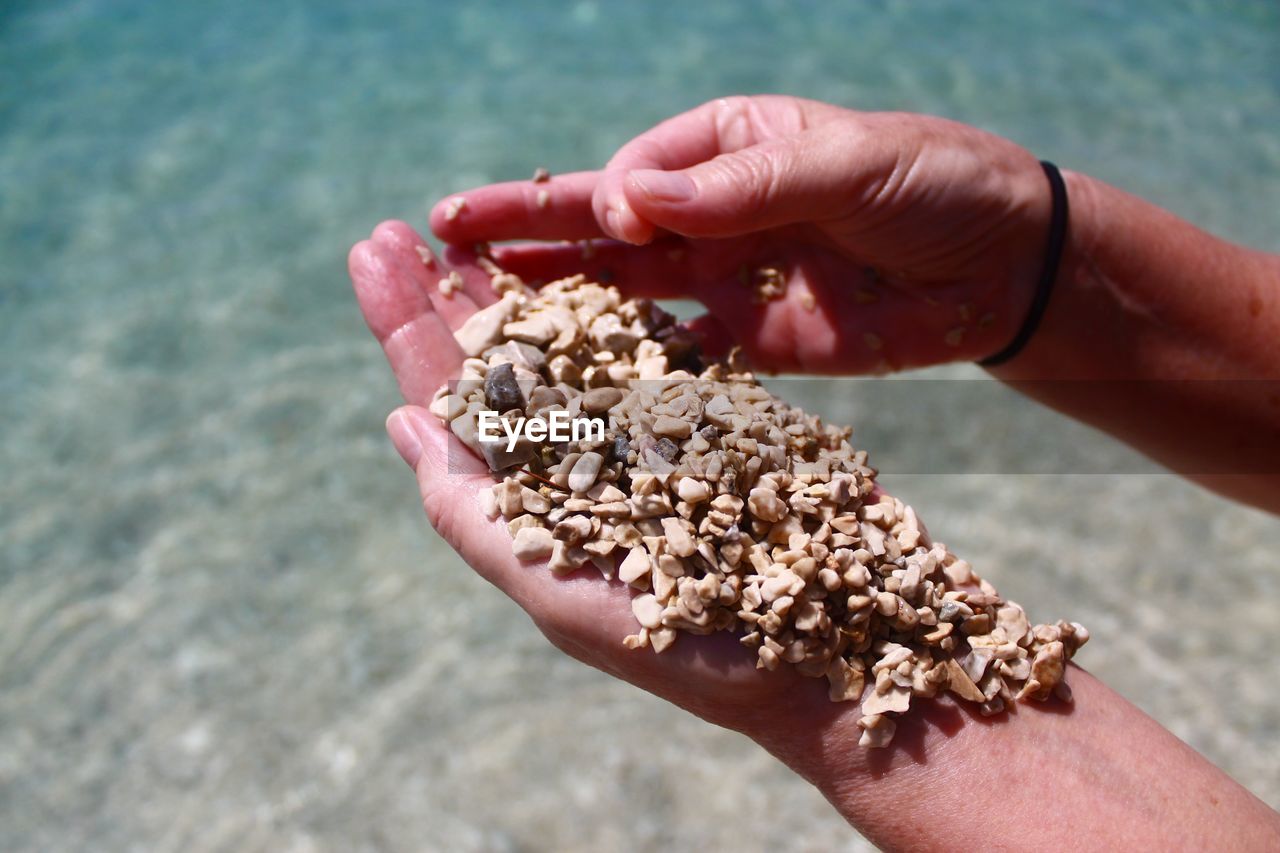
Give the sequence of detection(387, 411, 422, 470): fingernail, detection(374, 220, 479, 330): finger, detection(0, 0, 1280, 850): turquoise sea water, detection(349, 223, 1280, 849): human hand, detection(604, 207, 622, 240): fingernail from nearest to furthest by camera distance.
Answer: detection(349, 223, 1280, 849): human hand < detection(387, 411, 422, 470): fingernail < detection(604, 207, 622, 240): fingernail < detection(374, 220, 479, 330): finger < detection(0, 0, 1280, 850): turquoise sea water

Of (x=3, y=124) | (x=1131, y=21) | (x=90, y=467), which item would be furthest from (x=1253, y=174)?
(x=3, y=124)

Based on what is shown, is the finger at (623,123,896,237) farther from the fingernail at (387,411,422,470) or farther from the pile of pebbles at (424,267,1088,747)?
the fingernail at (387,411,422,470)

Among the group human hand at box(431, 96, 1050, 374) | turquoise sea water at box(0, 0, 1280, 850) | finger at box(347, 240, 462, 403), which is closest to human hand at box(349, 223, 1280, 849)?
finger at box(347, 240, 462, 403)

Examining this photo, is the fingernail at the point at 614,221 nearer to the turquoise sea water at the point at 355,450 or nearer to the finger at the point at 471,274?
the finger at the point at 471,274

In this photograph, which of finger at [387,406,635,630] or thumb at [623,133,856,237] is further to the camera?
thumb at [623,133,856,237]

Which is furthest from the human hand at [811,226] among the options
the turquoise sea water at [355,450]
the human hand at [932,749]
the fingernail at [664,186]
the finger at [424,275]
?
the turquoise sea water at [355,450]

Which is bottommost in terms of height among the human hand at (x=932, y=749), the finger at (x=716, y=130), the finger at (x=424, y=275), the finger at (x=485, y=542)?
the human hand at (x=932, y=749)

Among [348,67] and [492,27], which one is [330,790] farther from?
[492,27]
